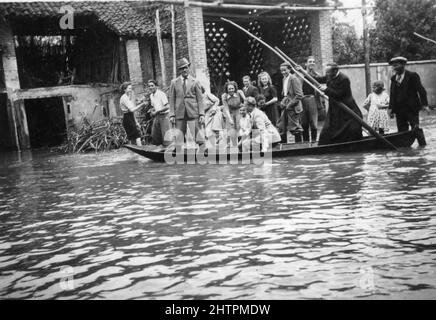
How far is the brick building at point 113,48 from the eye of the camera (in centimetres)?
1759

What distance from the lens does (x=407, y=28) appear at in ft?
80.3

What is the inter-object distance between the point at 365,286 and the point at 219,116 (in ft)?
28.8

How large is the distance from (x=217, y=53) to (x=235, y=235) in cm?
1600

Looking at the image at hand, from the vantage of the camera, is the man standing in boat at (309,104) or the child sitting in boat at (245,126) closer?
the child sitting in boat at (245,126)

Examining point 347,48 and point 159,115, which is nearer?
point 159,115

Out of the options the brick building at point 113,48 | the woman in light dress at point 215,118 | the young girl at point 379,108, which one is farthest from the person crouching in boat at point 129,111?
the young girl at point 379,108

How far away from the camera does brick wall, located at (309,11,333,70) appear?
58.1 feet

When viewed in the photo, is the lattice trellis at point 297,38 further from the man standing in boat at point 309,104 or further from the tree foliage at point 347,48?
the tree foliage at point 347,48

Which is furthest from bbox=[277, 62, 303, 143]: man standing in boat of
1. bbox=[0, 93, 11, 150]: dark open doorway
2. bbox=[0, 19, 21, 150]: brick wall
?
bbox=[0, 93, 11, 150]: dark open doorway

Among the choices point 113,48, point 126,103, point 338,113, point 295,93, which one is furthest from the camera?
point 113,48

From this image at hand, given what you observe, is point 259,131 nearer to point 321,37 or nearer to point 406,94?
point 406,94

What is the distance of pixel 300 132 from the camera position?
35.8 ft

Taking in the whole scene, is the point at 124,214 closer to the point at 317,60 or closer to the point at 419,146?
the point at 419,146

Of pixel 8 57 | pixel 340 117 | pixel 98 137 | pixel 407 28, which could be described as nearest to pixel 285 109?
pixel 340 117
